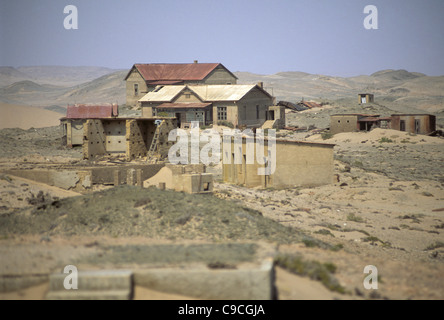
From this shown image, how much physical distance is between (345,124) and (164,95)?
50.2 feet

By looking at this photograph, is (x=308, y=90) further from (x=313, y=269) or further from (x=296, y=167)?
(x=313, y=269)

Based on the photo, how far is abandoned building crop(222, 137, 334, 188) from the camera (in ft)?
79.7

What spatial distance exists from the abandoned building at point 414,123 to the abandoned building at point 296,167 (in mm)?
21233

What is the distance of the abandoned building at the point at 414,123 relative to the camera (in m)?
43.3

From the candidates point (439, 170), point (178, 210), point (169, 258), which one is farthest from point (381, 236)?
point (439, 170)

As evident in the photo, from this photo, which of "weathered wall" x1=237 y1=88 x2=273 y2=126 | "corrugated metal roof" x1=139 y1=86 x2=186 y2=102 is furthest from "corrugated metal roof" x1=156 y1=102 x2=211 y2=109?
"weathered wall" x1=237 y1=88 x2=273 y2=126

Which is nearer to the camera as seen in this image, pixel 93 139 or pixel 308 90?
pixel 93 139

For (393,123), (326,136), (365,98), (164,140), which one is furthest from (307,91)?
(164,140)

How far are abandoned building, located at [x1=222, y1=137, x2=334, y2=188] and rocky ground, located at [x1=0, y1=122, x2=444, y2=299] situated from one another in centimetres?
59

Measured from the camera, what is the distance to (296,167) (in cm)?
2452

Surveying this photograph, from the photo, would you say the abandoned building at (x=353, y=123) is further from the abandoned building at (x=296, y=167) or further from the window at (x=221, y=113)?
the abandoned building at (x=296, y=167)

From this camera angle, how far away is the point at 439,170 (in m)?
29.3

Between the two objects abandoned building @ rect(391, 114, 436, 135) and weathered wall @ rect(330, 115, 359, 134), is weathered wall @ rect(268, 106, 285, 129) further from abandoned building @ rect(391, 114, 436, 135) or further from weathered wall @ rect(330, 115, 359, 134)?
abandoned building @ rect(391, 114, 436, 135)
